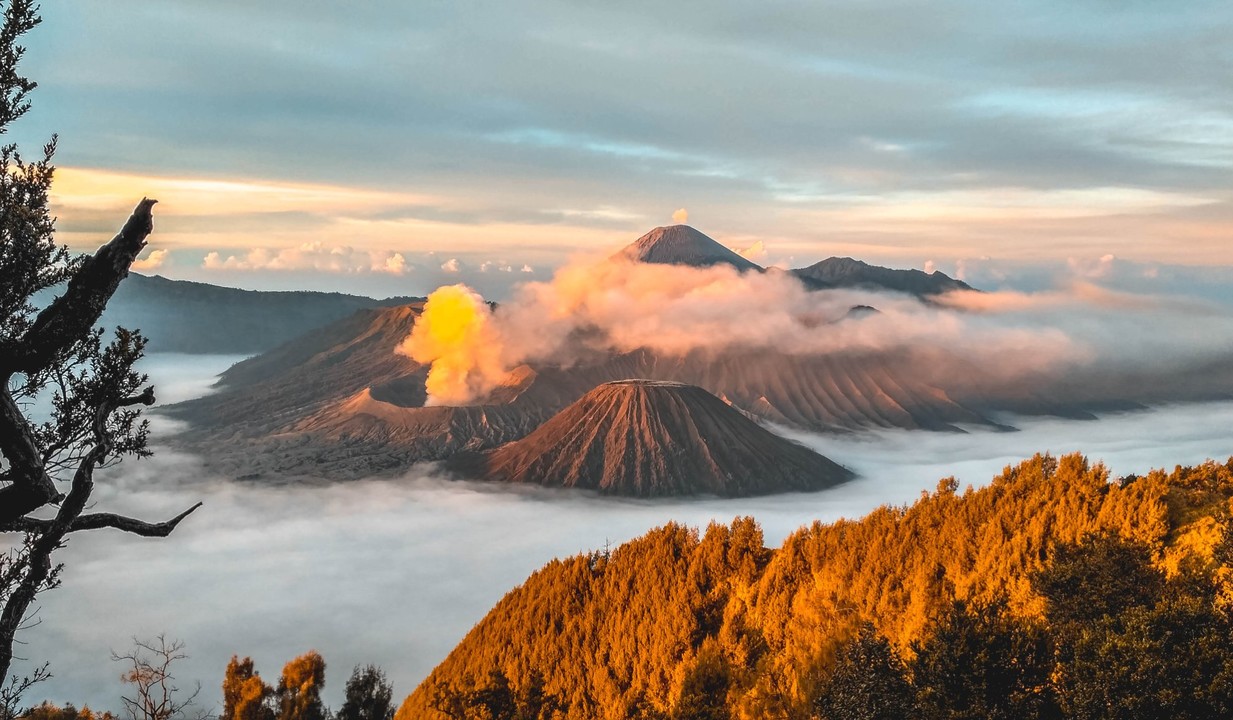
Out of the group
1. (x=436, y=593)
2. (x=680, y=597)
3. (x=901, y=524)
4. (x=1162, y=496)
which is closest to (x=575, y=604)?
(x=680, y=597)

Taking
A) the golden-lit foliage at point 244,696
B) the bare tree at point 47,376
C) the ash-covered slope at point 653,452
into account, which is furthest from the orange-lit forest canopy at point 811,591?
the ash-covered slope at point 653,452

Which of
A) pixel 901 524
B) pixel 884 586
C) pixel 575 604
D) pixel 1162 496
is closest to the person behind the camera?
pixel 1162 496

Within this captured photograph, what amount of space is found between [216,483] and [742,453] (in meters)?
118

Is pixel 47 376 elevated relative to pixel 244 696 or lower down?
elevated

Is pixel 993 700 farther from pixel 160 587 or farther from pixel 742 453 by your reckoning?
pixel 742 453

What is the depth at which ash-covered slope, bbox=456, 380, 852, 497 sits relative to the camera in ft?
568

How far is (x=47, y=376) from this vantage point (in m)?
8.76

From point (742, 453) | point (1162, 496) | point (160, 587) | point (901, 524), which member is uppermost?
point (1162, 496)

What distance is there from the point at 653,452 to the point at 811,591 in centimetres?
14054

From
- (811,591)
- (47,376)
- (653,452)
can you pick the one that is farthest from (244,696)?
(653,452)

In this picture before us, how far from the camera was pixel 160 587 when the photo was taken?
383 feet

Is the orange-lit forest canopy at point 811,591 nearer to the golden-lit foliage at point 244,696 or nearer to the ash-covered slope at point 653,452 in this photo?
the golden-lit foliage at point 244,696

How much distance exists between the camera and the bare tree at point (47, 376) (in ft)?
22.6

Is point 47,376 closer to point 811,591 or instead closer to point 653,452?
point 811,591
